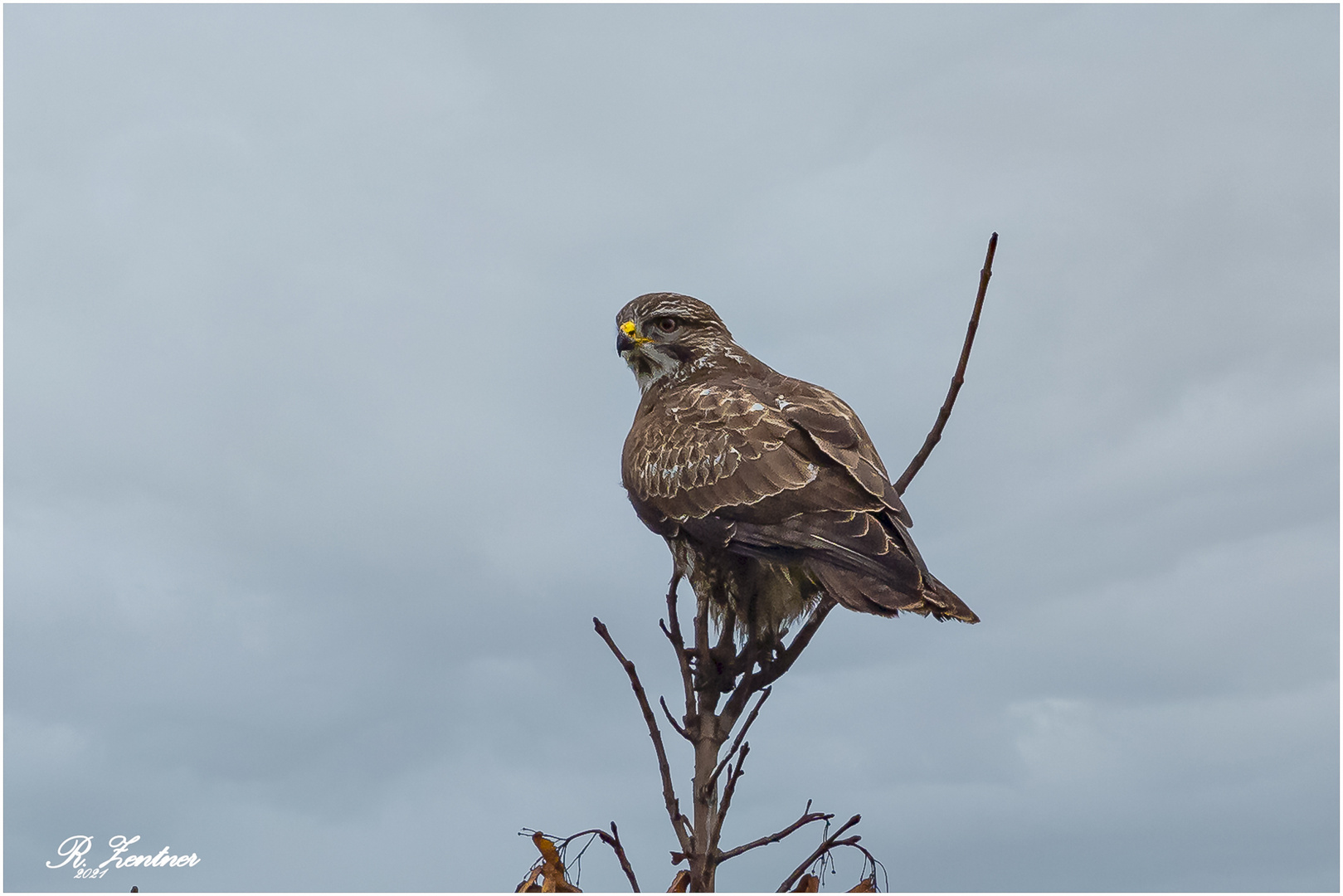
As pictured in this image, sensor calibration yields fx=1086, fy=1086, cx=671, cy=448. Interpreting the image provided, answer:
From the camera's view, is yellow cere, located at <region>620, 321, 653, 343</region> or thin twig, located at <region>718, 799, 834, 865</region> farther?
yellow cere, located at <region>620, 321, 653, 343</region>

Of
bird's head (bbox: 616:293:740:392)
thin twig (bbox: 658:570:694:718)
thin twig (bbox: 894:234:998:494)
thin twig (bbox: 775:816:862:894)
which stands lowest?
thin twig (bbox: 775:816:862:894)

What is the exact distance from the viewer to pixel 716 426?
21.7ft

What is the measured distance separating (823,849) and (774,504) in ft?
5.87

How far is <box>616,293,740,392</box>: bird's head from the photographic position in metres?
7.95

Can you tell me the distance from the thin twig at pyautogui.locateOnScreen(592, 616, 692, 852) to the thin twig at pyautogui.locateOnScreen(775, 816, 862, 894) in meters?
0.52

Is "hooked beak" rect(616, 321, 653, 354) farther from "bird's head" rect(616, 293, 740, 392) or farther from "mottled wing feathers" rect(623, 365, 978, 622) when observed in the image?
"mottled wing feathers" rect(623, 365, 978, 622)

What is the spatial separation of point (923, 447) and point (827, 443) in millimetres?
594

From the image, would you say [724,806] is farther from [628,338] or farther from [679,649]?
[628,338]

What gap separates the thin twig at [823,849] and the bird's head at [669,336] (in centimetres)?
370

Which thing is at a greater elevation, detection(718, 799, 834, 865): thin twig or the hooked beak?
the hooked beak

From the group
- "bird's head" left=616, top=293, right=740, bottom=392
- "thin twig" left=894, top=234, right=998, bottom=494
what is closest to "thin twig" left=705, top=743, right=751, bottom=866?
"thin twig" left=894, top=234, right=998, bottom=494

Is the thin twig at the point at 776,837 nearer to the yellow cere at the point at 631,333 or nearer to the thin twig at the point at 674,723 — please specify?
the thin twig at the point at 674,723

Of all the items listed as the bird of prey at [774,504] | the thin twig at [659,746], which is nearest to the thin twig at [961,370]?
the bird of prey at [774,504]

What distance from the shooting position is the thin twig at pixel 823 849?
4844 mm
